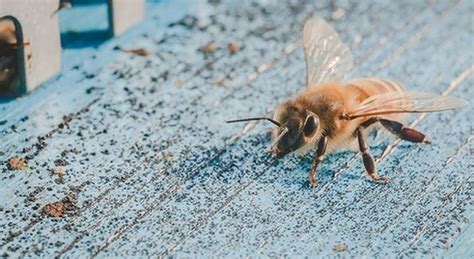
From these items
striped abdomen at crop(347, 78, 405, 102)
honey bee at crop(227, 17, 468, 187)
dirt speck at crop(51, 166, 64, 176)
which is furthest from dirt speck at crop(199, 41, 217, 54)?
dirt speck at crop(51, 166, 64, 176)

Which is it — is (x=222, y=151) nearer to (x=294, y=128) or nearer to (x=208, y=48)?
(x=294, y=128)

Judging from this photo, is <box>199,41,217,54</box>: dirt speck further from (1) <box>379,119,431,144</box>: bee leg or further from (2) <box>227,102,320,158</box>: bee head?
(1) <box>379,119,431,144</box>: bee leg

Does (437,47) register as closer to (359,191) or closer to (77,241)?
(359,191)

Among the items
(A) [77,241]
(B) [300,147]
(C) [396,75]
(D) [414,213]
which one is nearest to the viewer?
(A) [77,241]

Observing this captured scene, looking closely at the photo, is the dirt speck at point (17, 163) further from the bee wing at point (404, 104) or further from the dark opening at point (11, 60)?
the bee wing at point (404, 104)

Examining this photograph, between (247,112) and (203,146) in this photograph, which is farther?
(247,112)

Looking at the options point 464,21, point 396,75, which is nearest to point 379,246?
point 396,75
